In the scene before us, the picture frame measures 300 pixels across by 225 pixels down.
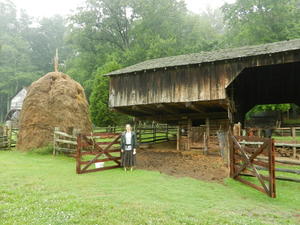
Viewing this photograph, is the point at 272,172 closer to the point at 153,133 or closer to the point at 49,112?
the point at 49,112

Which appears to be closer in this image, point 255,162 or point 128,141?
point 255,162

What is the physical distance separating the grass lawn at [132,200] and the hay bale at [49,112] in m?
4.26

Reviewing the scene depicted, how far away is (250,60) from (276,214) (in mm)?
9118

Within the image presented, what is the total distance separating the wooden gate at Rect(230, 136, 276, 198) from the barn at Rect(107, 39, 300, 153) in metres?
5.53

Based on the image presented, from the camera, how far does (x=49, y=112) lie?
12.7m

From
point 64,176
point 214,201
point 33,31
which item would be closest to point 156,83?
point 64,176

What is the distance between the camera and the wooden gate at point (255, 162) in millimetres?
6027

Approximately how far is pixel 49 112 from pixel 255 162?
34.0 feet

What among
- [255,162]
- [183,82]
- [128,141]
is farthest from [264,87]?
[128,141]

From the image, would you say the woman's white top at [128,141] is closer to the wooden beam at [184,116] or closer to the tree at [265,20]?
the wooden beam at [184,116]

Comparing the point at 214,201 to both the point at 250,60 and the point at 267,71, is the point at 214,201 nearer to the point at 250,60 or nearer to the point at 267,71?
the point at 250,60

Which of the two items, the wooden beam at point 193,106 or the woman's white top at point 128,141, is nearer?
the woman's white top at point 128,141

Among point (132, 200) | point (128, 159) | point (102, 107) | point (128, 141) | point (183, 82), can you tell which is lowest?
point (132, 200)

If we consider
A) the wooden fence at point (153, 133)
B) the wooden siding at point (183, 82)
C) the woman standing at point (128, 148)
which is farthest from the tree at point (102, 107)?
A: the woman standing at point (128, 148)
